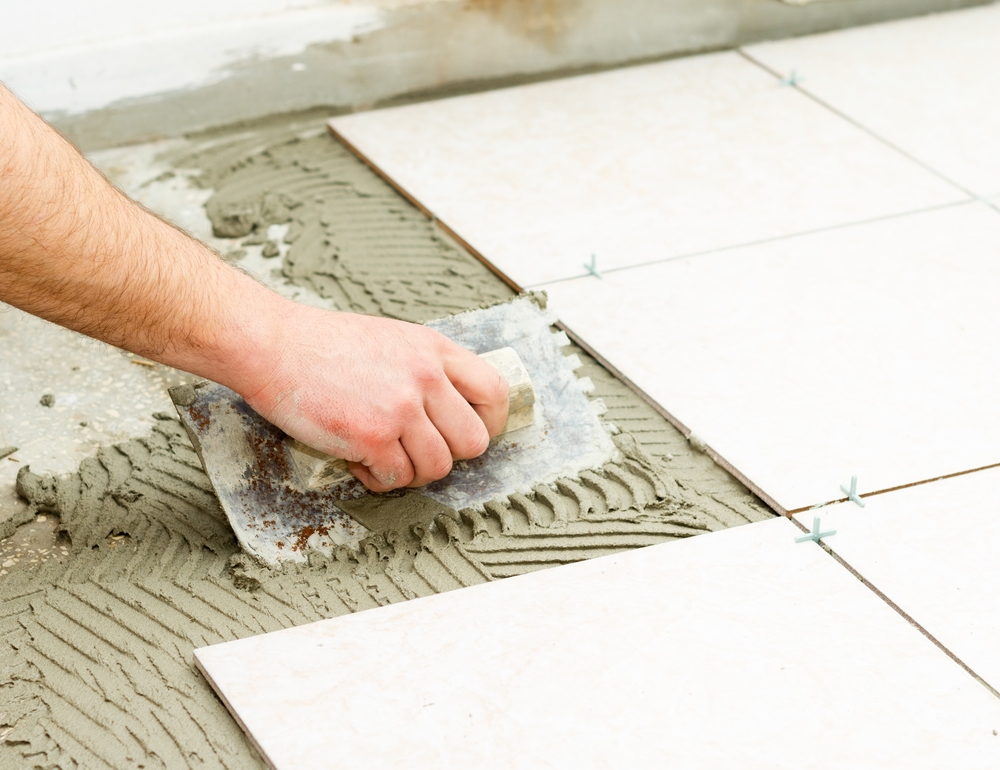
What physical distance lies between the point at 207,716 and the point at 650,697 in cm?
59

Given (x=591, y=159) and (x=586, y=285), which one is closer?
(x=586, y=285)

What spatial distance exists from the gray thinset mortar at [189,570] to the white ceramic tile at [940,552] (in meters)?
0.18

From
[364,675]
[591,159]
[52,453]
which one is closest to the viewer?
[364,675]

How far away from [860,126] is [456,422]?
1.84 meters

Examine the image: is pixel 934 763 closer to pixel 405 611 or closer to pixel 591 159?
pixel 405 611

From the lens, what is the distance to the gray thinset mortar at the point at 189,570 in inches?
58.0

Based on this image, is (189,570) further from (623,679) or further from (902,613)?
(902,613)

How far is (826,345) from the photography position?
221 centimetres

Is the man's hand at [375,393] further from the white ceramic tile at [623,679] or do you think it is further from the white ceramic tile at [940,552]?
the white ceramic tile at [940,552]

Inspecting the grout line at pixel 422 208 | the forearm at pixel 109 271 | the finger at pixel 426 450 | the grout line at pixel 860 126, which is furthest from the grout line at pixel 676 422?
the grout line at pixel 860 126

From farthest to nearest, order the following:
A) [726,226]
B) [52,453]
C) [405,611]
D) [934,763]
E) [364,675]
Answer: [726,226] < [52,453] < [405,611] < [364,675] < [934,763]

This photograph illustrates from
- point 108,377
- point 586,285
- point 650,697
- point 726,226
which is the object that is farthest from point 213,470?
point 726,226

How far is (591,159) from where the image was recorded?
9.47 ft

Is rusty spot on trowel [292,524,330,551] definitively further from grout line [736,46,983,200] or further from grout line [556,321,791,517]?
grout line [736,46,983,200]
